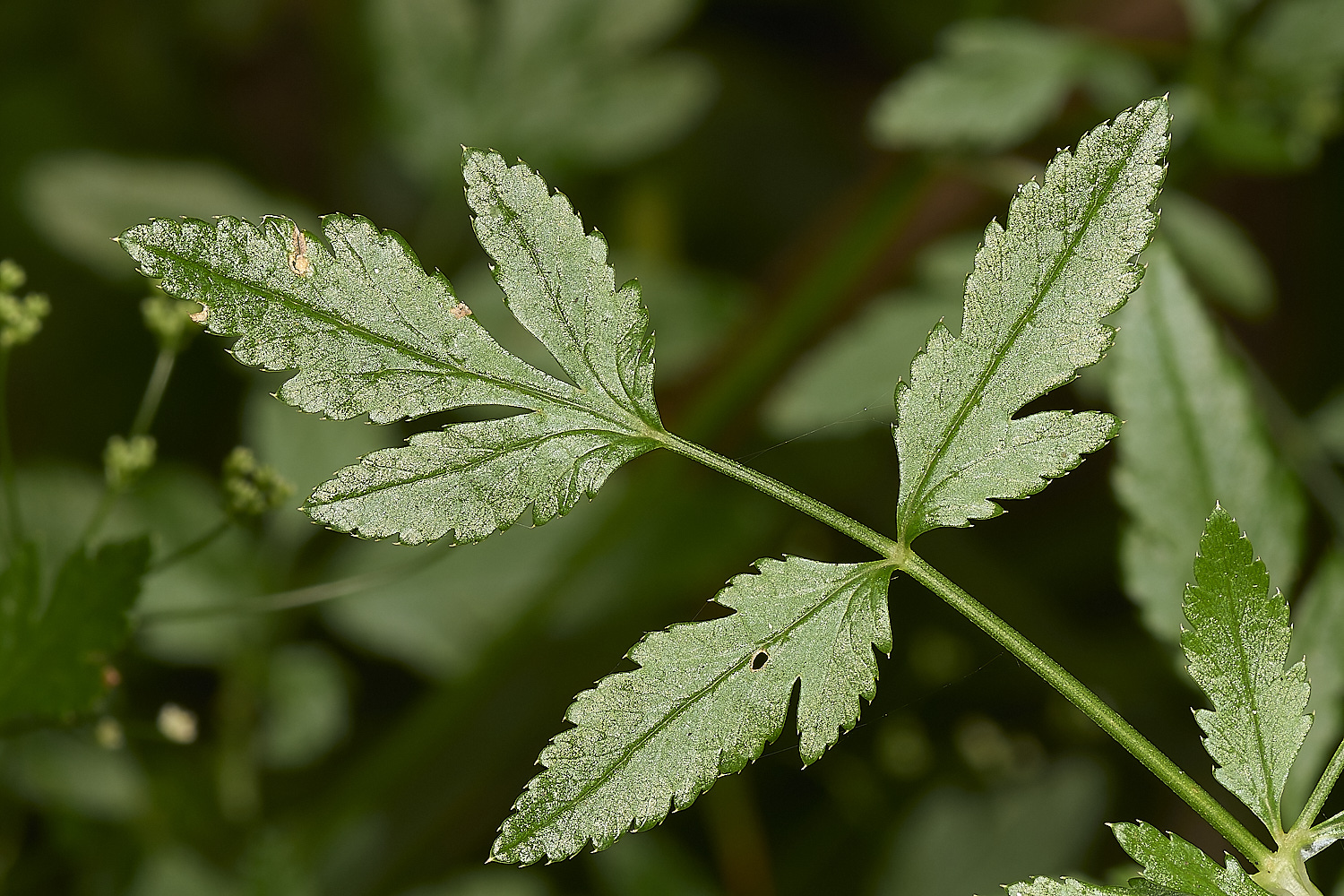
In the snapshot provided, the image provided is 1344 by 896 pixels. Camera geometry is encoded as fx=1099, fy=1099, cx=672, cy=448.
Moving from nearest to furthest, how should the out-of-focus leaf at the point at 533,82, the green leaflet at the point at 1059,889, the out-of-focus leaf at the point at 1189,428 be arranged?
the green leaflet at the point at 1059,889
the out-of-focus leaf at the point at 1189,428
the out-of-focus leaf at the point at 533,82

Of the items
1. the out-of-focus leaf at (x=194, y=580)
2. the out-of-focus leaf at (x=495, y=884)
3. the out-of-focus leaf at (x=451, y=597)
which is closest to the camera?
the out-of-focus leaf at (x=495, y=884)

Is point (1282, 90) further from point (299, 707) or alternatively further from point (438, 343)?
point (299, 707)

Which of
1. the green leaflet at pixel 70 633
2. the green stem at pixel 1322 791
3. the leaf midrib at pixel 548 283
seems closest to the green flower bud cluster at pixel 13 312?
the green leaflet at pixel 70 633

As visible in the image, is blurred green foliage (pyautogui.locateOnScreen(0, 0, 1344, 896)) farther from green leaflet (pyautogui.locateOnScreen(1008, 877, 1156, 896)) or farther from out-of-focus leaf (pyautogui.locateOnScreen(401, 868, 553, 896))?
green leaflet (pyautogui.locateOnScreen(1008, 877, 1156, 896))

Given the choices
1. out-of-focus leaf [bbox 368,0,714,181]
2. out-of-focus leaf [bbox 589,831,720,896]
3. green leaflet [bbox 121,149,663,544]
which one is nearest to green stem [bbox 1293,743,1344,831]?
green leaflet [bbox 121,149,663,544]

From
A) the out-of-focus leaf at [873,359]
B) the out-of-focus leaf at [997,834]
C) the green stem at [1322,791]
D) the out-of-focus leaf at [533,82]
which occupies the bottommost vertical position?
the green stem at [1322,791]

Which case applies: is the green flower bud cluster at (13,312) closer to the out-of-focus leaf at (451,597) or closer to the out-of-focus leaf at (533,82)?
the out-of-focus leaf at (451,597)

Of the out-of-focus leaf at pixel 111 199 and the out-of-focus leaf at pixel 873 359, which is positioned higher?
the out-of-focus leaf at pixel 111 199
